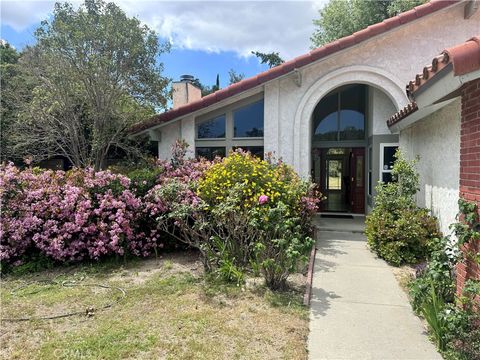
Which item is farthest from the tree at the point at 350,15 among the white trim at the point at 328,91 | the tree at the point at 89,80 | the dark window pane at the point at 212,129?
the tree at the point at 89,80

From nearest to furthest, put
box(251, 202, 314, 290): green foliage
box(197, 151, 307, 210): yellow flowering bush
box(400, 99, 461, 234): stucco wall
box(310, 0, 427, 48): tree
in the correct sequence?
1. box(251, 202, 314, 290): green foliage
2. box(400, 99, 461, 234): stucco wall
3. box(197, 151, 307, 210): yellow flowering bush
4. box(310, 0, 427, 48): tree

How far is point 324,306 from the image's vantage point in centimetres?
489

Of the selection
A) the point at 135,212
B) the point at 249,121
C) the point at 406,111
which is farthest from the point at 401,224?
the point at 249,121

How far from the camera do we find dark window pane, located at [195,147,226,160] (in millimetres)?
11323

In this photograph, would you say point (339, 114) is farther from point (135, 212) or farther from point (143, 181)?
point (135, 212)

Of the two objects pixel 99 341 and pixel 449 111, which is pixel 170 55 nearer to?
pixel 449 111

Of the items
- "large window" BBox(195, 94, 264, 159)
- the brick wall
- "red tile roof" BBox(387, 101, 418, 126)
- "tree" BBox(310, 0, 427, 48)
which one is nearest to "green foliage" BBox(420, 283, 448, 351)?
the brick wall

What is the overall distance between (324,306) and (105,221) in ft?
16.0

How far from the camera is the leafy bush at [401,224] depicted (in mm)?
6758

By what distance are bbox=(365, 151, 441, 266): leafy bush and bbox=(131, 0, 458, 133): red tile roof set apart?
3.65 meters

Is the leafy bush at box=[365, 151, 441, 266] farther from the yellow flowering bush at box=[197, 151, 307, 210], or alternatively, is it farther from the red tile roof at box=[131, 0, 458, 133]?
the red tile roof at box=[131, 0, 458, 133]

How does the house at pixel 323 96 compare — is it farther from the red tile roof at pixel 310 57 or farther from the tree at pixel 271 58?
the tree at pixel 271 58

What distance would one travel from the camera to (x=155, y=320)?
4.43 metres

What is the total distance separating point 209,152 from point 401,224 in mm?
6455
